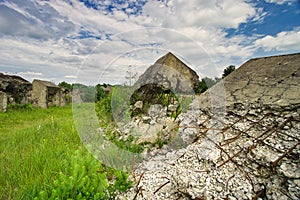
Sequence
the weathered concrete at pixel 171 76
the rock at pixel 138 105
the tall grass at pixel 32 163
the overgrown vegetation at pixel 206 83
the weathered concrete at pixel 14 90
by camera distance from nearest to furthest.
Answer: the tall grass at pixel 32 163, the overgrown vegetation at pixel 206 83, the weathered concrete at pixel 171 76, the rock at pixel 138 105, the weathered concrete at pixel 14 90

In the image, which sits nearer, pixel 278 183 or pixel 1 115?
pixel 278 183

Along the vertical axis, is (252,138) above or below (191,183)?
above

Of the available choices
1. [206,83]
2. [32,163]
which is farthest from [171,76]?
[32,163]

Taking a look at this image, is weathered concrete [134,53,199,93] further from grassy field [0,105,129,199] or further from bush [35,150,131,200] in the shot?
bush [35,150,131,200]

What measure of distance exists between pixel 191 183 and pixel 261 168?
19.9 inches

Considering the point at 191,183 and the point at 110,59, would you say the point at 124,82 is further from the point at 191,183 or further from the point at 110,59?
the point at 191,183

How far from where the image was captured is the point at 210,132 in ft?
6.57

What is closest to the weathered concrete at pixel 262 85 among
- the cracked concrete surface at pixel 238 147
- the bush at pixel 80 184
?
the cracked concrete surface at pixel 238 147

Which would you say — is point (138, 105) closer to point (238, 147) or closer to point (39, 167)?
point (39, 167)

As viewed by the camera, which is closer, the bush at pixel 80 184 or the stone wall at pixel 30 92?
the bush at pixel 80 184

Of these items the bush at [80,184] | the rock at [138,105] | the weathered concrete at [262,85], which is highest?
the weathered concrete at [262,85]

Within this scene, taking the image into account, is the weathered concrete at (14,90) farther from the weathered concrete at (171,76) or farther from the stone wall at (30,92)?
the weathered concrete at (171,76)

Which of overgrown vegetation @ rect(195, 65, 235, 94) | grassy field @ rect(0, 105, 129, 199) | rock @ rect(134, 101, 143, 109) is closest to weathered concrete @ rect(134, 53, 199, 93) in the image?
overgrown vegetation @ rect(195, 65, 235, 94)

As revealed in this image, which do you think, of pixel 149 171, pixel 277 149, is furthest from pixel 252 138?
pixel 149 171
